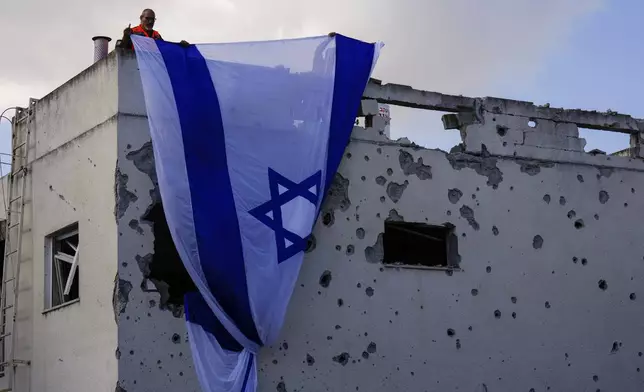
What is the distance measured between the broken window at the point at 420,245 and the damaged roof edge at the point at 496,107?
1579 millimetres

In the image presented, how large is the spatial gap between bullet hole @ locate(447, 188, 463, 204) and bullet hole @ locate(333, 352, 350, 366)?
7.98 feet

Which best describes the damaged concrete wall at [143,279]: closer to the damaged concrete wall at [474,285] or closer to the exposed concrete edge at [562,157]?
the damaged concrete wall at [474,285]

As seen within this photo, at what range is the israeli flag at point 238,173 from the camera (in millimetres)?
12062

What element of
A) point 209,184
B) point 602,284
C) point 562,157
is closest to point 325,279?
point 209,184

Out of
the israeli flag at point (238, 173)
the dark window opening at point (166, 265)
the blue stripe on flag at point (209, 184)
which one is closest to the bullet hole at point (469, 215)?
the israeli flag at point (238, 173)

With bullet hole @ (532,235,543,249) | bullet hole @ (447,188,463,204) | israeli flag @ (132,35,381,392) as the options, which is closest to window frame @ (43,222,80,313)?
israeli flag @ (132,35,381,392)

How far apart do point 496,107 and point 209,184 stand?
446 centimetres

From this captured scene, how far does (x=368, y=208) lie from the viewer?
1355 cm

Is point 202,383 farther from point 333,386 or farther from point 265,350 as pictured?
point 333,386

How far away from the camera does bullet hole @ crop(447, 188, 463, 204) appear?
14141 millimetres

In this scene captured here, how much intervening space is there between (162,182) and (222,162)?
2.34 feet

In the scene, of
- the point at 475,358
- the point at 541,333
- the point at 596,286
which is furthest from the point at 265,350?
the point at 596,286

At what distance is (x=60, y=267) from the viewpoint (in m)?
13.7

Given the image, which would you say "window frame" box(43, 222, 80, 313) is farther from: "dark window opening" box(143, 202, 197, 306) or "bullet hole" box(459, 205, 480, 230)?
"bullet hole" box(459, 205, 480, 230)
